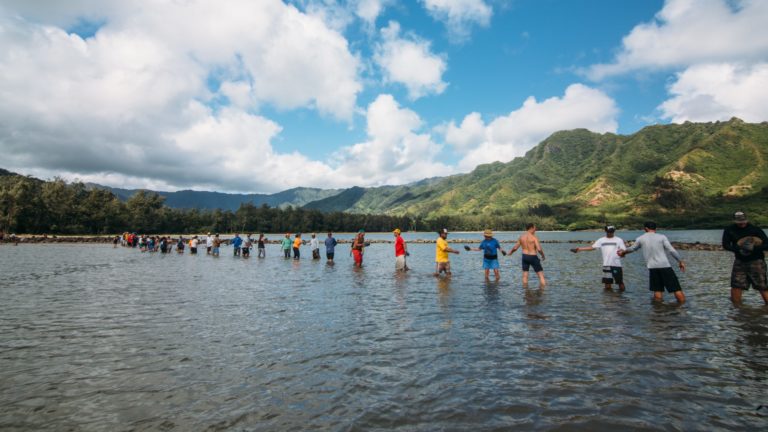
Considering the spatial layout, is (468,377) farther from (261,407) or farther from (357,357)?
(261,407)

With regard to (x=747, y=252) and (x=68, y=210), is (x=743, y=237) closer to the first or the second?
(x=747, y=252)

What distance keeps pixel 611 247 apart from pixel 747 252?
15.5 feet

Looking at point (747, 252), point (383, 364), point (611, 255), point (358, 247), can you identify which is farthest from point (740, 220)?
point (358, 247)

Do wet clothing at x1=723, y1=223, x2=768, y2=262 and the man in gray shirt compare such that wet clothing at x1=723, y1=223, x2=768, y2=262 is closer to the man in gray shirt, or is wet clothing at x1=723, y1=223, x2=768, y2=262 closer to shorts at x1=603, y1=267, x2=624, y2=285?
the man in gray shirt

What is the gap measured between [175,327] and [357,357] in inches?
239

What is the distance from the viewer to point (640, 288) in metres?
18.6

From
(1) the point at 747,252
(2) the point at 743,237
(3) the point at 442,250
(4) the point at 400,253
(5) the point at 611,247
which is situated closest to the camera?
(1) the point at 747,252

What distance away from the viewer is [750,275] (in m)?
13.3

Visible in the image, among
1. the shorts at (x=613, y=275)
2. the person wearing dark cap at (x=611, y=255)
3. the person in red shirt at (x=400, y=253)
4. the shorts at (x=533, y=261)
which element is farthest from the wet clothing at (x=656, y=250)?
the person in red shirt at (x=400, y=253)

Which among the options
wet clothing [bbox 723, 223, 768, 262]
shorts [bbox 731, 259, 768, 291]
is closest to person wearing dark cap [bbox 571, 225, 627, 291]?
wet clothing [bbox 723, 223, 768, 262]

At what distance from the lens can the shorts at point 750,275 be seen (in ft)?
42.8

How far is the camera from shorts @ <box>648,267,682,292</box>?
14.1m

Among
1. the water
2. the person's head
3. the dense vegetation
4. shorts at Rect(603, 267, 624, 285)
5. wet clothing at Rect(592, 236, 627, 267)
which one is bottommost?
the water

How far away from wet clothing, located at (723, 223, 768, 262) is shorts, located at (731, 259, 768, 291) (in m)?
0.20
